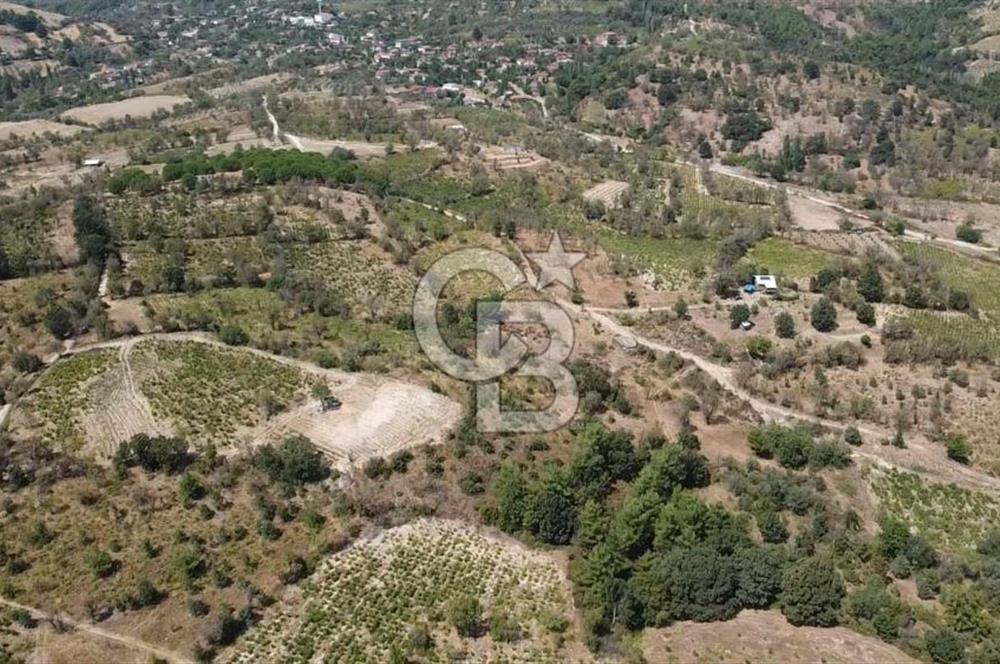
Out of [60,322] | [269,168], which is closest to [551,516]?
[60,322]

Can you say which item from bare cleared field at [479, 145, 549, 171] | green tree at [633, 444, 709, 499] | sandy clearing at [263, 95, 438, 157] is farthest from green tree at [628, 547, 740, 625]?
sandy clearing at [263, 95, 438, 157]

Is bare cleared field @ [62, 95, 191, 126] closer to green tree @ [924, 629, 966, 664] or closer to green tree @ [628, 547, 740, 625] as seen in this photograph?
green tree @ [628, 547, 740, 625]

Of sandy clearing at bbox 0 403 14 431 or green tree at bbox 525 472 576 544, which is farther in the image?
sandy clearing at bbox 0 403 14 431

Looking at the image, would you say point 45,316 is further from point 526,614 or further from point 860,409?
point 860,409

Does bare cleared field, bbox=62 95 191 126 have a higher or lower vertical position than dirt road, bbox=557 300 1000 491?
lower

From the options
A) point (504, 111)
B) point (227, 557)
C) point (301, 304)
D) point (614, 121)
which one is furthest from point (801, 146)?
point (227, 557)

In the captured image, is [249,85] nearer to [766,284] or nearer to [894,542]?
[766,284]
